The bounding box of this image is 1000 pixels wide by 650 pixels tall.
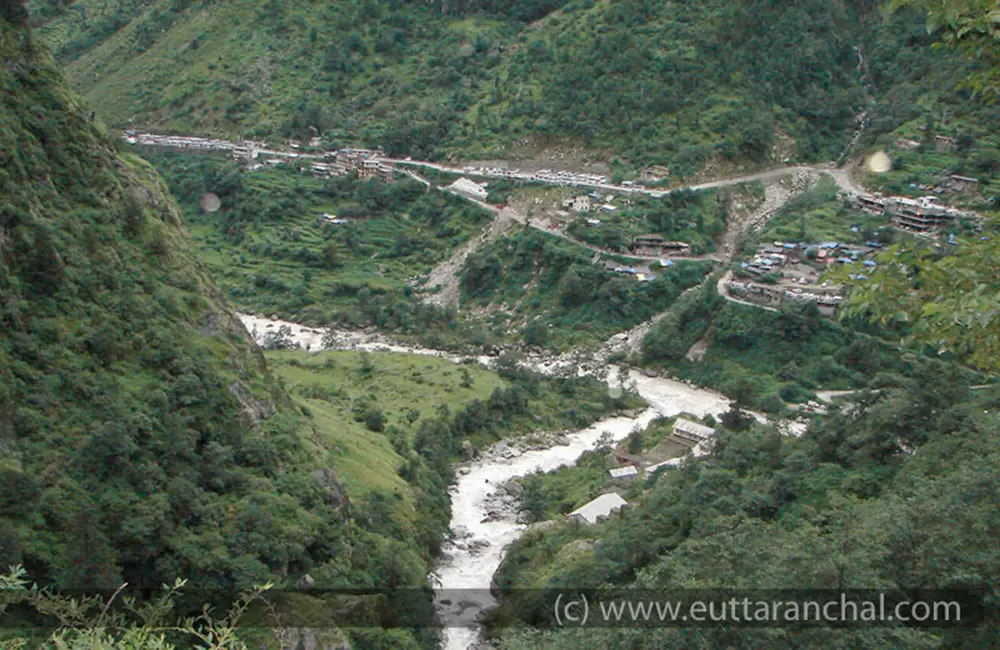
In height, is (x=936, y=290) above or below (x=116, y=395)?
above

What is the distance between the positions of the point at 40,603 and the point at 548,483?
1091 inches

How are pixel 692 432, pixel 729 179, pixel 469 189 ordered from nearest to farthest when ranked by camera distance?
pixel 692 432 < pixel 729 179 < pixel 469 189

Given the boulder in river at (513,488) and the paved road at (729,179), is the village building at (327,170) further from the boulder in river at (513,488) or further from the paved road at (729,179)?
the boulder in river at (513,488)

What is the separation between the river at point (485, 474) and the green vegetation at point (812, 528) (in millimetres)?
1202

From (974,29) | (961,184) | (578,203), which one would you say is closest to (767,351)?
(961,184)

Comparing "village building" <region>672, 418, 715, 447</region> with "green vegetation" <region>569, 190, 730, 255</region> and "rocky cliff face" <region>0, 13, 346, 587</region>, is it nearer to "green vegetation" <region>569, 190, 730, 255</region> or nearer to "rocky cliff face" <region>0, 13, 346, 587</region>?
"rocky cliff face" <region>0, 13, 346, 587</region>

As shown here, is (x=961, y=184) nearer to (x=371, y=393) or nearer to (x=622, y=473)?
(x=622, y=473)

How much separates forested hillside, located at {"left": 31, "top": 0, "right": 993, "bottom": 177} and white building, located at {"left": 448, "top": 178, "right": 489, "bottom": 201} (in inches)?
145

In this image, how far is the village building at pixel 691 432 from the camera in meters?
35.2

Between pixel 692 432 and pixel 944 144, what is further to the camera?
pixel 944 144

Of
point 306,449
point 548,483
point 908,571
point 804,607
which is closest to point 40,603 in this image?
point 804,607

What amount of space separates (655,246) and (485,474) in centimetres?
2232

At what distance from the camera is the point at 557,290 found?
2120 inches

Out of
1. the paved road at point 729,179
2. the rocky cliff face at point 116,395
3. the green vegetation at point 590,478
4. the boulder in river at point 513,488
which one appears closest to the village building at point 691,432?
the green vegetation at point 590,478
